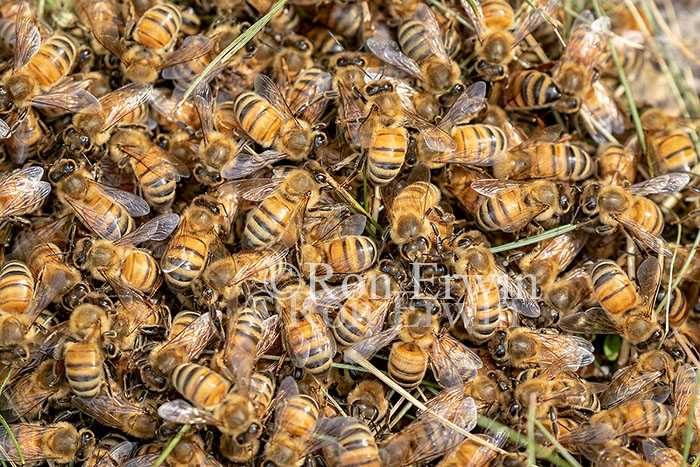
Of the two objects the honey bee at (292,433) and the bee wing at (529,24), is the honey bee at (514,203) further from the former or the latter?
the honey bee at (292,433)

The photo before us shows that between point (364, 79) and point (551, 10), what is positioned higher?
point (551, 10)

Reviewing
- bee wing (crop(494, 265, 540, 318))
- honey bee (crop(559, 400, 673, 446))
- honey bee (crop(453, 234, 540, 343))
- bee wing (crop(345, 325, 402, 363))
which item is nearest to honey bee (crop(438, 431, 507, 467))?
honey bee (crop(559, 400, 673, 446))

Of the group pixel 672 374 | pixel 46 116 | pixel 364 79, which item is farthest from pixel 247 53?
pixel 672 374

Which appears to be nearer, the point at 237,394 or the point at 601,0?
the point at 237,394

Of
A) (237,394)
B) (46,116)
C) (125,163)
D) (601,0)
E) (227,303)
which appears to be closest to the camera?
(237,394)

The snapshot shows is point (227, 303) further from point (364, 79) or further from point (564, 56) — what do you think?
point (564, 56)

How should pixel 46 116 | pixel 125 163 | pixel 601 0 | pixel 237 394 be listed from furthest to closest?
pixel 601 0 < pixel 46 116 < pixel 125 163 < pixel 237 394

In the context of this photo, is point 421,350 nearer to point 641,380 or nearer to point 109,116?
point 641,380

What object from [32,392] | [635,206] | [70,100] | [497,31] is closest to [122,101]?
[70,100]
